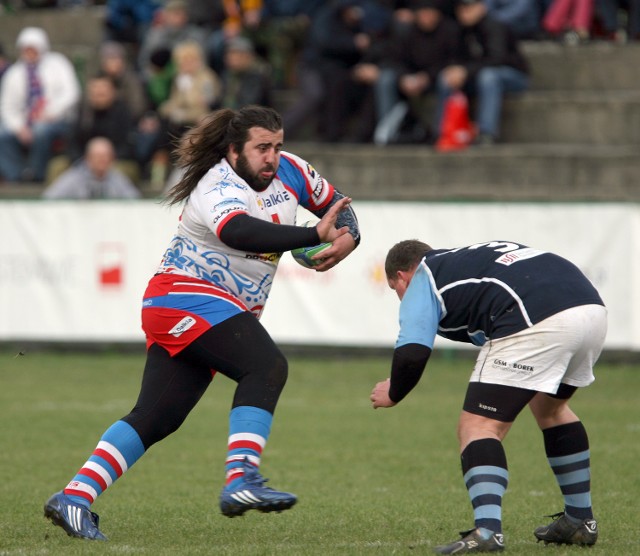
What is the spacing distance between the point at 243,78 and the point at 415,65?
7.14 feet

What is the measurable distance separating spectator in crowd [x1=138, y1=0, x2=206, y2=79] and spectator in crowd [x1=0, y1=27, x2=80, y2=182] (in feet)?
4.16

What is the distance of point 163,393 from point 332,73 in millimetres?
11067

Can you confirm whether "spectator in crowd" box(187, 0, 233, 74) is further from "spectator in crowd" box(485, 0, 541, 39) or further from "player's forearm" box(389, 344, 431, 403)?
"player's forearm" box(389, 344, 431, 403)

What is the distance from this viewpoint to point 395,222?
530 inches

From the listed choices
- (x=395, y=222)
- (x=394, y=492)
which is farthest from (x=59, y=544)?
(x=395, y=222)

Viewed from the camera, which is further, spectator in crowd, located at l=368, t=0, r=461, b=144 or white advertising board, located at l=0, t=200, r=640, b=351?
spectator in crowd, located at l=368, t=0, r=461, b=144

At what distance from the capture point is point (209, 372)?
614 centimetres

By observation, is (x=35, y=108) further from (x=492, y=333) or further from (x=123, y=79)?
(x=492, y=333)

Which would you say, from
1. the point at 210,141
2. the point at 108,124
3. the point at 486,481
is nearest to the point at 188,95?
the point at 108,124

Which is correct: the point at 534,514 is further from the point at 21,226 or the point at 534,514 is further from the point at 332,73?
the point at 332,73

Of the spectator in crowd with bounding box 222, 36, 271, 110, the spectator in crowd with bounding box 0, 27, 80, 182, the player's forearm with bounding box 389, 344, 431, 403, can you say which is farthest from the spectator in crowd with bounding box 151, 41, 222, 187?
the player's forearm with bounding box 389, 344, 431, 403

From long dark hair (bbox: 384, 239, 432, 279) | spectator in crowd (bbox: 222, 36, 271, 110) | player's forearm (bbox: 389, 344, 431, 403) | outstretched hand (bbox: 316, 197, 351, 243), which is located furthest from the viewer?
spectator in crowd (bbox: 222, 36, 271, 110)

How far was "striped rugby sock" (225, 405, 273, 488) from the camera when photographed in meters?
5.64

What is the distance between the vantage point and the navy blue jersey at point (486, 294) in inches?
221
